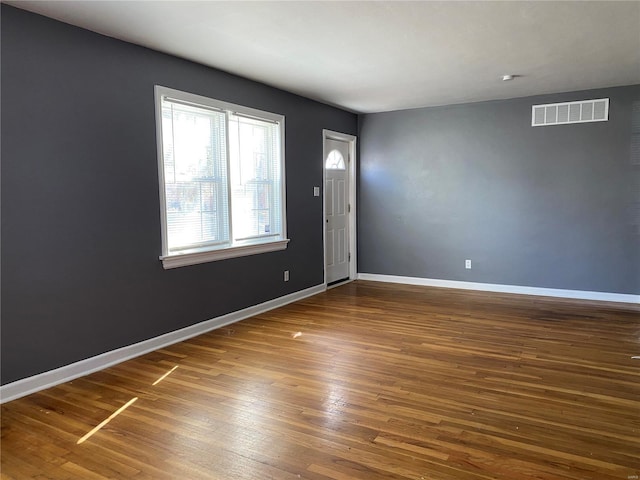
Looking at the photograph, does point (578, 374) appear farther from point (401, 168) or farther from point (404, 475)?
point (401, 168)

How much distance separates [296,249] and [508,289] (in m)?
2.85

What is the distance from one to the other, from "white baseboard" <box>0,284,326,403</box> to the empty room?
21 mm

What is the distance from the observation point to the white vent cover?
5.19 meters

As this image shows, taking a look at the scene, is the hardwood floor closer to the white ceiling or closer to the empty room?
the empty room

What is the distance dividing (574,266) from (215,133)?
4489mm

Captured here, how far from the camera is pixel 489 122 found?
5848 millimetres

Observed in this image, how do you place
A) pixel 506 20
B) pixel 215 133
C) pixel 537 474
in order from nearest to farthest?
1. pixel 537 474
2. pixel 506 20
3. pixel 215 133

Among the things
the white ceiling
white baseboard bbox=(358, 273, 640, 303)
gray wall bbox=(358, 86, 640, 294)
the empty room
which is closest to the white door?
the empty room

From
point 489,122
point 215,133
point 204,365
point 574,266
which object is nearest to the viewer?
point 204,365

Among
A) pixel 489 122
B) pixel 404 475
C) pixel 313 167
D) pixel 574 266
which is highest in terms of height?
pixel 489 122

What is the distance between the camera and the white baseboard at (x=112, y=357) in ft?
9.39

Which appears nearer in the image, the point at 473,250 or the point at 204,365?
the point at 204,365

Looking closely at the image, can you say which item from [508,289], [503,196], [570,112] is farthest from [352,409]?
[570,112]

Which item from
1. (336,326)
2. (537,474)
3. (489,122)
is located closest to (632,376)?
(537,474)
